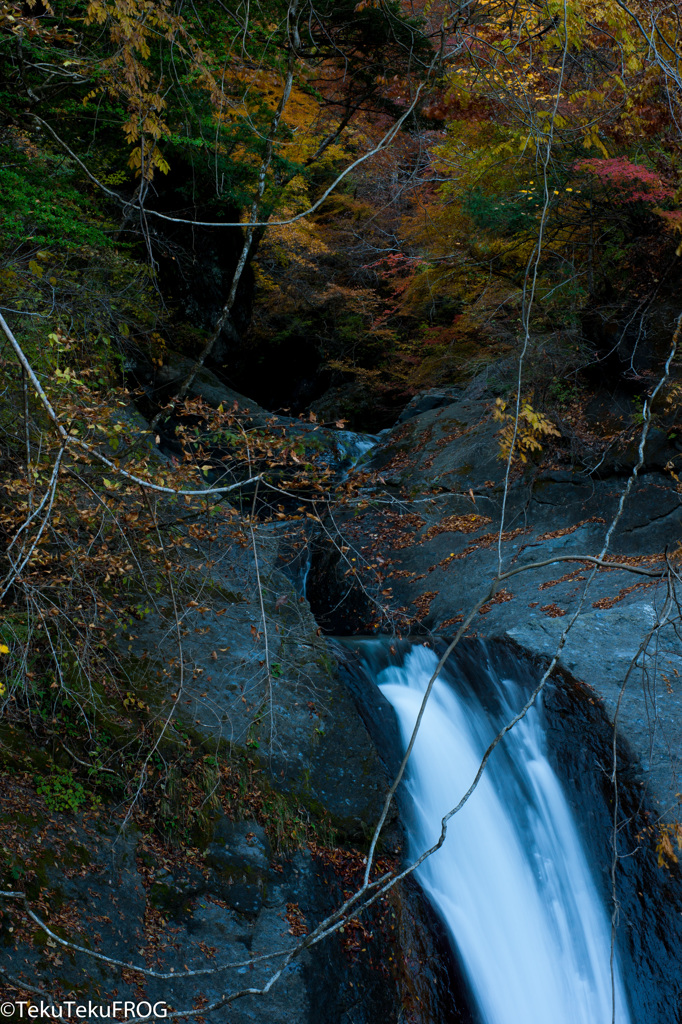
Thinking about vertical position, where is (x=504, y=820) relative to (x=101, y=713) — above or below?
below

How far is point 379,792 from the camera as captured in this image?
5430 mm

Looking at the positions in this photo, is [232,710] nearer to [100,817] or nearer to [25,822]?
[100,817]

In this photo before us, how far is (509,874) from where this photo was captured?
5.93m

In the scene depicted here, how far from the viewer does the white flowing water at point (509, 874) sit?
539cm

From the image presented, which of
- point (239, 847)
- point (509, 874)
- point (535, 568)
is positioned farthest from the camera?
point (535, 568)

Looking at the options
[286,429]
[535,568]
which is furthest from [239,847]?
[535,568]

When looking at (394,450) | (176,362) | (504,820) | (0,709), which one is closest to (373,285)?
(394,450)

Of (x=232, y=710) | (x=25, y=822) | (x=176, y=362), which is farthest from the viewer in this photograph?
(x=176, y=362)

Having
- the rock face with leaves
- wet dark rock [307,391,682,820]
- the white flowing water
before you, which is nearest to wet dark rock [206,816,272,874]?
the rock face with leaves

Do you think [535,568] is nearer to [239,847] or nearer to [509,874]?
[509,874]

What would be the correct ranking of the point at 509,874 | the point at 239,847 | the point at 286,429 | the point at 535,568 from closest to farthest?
the point at 239,847 → the point at 509,874 → the point at 286,429 → the point at 535,568

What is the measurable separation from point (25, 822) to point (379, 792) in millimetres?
2637

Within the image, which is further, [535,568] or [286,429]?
[535,568]

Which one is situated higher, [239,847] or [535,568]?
[535,568]
